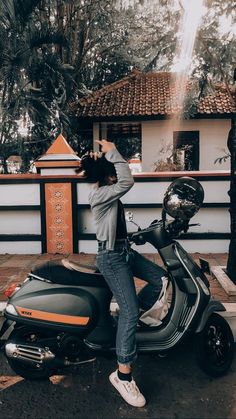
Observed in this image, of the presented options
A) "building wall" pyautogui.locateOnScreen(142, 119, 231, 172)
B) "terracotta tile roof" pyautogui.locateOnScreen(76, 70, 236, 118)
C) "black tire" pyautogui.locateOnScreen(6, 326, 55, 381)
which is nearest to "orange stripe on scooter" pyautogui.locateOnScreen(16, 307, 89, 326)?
"black tire" pyautogui.locateOnScreen(6, 326, 55, 381)

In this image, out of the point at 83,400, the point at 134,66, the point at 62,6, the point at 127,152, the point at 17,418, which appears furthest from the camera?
the point at 127,152

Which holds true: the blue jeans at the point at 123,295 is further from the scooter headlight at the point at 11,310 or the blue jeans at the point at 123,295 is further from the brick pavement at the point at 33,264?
→ the brick pavement at the point at 33,264

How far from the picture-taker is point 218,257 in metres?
6.46

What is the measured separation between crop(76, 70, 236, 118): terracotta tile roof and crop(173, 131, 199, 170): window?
1.15 m

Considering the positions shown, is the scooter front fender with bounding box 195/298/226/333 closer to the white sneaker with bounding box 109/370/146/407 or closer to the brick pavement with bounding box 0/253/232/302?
the white sneaker with bounding box 109/370/146/407

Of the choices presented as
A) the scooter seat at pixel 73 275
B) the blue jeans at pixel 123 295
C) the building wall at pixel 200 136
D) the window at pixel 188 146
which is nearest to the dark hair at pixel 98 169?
the blue jeans at pixel 123 295

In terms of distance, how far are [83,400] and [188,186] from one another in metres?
1.78

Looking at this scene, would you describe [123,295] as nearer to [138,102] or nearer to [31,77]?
[31,77]

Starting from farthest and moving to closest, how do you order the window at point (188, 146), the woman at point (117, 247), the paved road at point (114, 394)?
the window at point (188, 146)
the woman at point (117, 247)
the paved road at point (114, 394)

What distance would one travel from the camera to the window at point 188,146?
50.9ft

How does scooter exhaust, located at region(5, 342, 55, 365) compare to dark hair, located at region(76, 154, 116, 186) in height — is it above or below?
below

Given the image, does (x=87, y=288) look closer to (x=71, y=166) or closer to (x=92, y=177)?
(x=92, y=177)

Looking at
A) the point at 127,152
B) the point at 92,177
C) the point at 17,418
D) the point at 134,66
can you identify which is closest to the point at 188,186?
the point at 92,177

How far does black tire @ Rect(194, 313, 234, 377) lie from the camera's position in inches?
127
